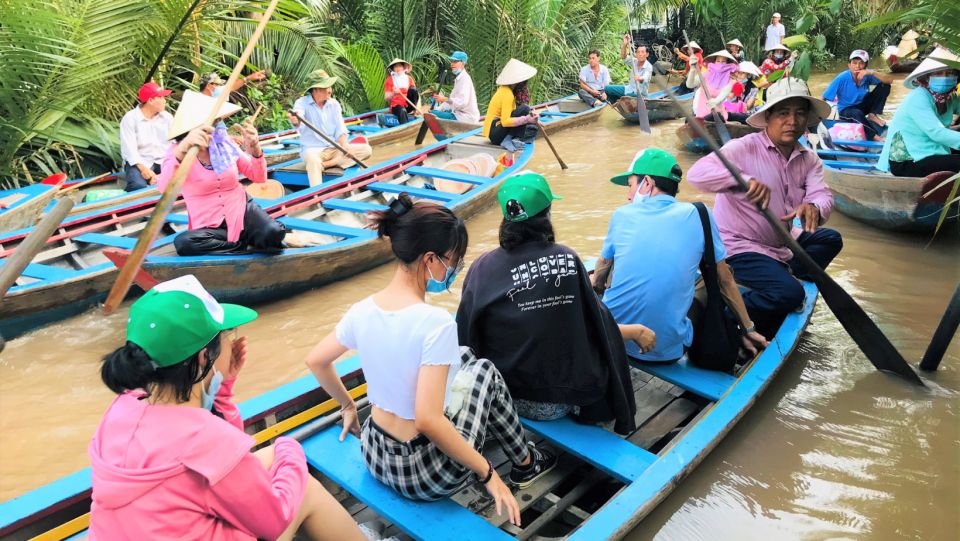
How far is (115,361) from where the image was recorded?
4.86 ft

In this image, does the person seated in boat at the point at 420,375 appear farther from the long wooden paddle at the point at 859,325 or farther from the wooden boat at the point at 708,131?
the wooden boat at the point at 708,131

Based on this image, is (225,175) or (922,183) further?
(922,183)

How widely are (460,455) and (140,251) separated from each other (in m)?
1.21

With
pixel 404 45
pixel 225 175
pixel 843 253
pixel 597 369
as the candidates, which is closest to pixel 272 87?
pixel 404 45

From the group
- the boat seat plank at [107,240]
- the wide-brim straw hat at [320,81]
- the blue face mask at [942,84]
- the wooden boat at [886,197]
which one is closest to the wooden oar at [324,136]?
the wide-brim straw hat at [320,81]

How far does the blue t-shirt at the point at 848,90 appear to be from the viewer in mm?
7367

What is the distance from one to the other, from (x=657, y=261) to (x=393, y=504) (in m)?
1.40

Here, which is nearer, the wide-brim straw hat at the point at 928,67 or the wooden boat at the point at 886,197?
the wide-brim straw hat at the point at 928,67

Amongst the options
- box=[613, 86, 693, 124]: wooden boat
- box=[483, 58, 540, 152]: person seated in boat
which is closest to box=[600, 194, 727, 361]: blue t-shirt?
box=[483, 58, 540, 152]: person seated in boat

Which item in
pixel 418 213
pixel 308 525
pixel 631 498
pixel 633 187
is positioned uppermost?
pixel 418 213

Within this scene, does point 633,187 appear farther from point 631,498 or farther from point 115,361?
point 115,361

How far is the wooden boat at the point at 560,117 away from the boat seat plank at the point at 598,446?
23.8ft

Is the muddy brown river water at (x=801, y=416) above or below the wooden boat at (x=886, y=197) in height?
below

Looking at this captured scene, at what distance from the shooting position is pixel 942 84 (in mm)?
4684
